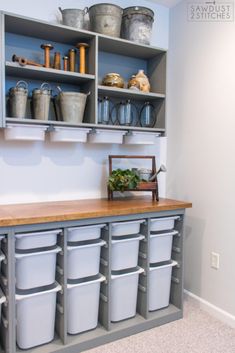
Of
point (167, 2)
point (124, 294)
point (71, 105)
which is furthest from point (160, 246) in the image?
point (167, 2)

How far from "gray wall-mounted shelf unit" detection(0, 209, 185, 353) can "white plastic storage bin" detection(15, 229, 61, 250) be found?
3 cm

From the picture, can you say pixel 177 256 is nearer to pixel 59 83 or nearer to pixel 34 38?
pixel 59 83

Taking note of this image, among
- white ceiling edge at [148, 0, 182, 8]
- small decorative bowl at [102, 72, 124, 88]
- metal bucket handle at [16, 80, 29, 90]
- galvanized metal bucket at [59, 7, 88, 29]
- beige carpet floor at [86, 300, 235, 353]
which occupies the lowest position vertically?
beige carpet floor at [86, 300, 235, 353]

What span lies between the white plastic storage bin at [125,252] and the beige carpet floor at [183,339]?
19.5 inches

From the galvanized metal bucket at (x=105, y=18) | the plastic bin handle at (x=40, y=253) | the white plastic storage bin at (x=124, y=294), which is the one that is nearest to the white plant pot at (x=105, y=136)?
the galvanized metal bucket at (x=105, y=18)

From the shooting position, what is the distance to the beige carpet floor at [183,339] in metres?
1.96

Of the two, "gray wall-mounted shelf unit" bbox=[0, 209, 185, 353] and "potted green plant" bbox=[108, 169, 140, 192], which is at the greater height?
"potted green plant" bbox=[108, 169, 140, 192]

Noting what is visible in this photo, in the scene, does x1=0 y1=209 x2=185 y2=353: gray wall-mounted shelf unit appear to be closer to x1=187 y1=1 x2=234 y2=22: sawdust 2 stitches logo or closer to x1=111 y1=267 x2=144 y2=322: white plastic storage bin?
x1=111 y1=267 x2=144 y2=322: white plastic storage bin

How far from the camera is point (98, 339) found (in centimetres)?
200

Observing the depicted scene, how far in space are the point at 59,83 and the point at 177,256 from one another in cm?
165

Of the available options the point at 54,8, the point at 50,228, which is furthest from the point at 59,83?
the point at 50,228

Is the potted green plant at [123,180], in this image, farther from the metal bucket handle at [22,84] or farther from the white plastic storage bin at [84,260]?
the metal bucket handle at [22,84]

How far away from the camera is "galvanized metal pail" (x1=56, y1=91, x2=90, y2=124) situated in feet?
6.94

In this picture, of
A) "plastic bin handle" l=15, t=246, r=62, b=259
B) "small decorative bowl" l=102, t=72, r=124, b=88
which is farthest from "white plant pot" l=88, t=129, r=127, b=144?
"plastic bin handle" l=15, t=246, r=62, b=259
